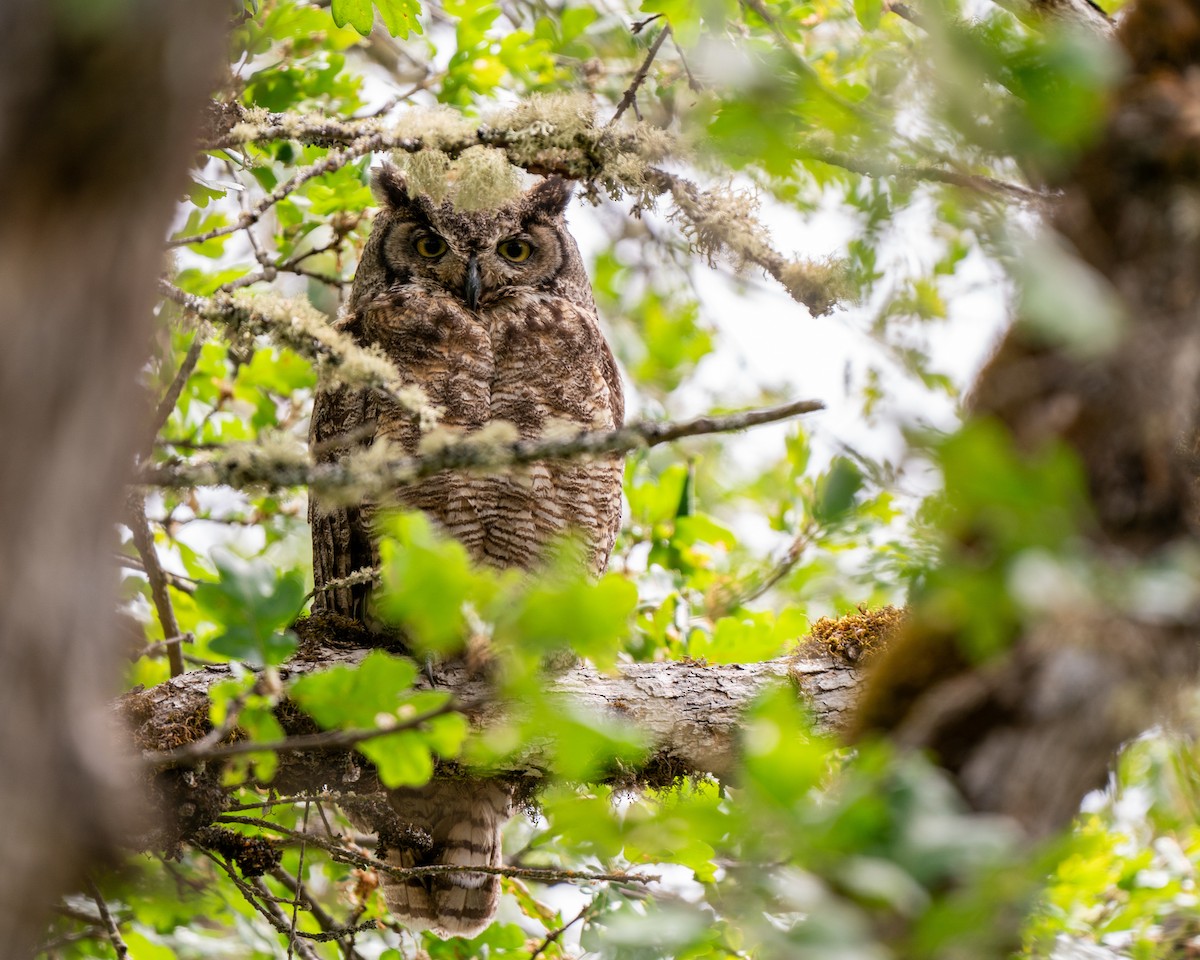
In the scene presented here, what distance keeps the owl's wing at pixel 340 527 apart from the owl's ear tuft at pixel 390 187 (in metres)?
0.80

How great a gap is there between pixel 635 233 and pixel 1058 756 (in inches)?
148

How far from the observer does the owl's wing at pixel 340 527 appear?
3264mm

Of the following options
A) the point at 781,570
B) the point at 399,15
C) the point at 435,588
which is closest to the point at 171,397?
the point at 399,15

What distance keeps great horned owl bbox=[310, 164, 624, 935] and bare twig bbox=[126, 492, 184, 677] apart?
44 centimetres

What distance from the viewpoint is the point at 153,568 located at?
2959 millimetres

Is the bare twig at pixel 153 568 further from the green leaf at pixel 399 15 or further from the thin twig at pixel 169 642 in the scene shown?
the green leaf at pixel 399 15

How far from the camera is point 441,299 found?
3518mm

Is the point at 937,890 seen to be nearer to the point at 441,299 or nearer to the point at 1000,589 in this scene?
the point at 1000,589

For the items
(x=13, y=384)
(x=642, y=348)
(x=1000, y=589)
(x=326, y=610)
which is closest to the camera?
(x=13, y=384)

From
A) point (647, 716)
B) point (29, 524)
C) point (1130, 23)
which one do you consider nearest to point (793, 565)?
point (647, 716)

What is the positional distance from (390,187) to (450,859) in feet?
7.38

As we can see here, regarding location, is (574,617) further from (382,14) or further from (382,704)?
(382,14)

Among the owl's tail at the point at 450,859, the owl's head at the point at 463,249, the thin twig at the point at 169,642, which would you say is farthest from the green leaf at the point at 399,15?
the owl's tail at the point at 450,859

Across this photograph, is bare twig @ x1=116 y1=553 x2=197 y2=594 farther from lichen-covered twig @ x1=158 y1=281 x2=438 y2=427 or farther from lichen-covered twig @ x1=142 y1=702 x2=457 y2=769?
lichen-covered twig @ x1=142 y1=702 x2=457 y2=769
